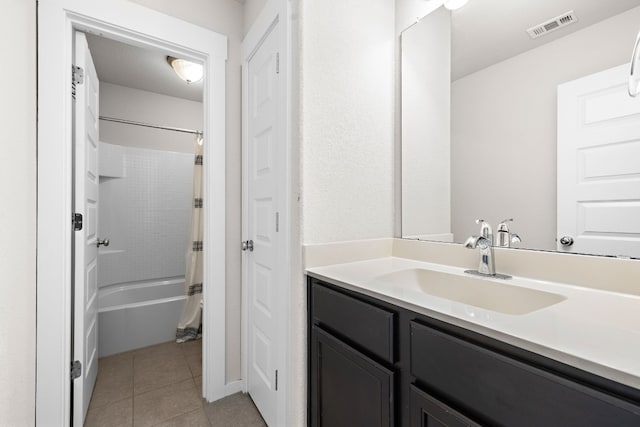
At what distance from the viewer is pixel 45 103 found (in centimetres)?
128

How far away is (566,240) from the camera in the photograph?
3.06ft

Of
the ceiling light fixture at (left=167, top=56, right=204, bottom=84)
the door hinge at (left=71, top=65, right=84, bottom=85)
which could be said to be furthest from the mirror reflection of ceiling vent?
the ceiling light fixture at (left=167, top=56, right=204, bottom=84)

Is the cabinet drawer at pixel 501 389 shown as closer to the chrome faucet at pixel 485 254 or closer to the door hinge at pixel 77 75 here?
the chrome faucet at pixel 485 254

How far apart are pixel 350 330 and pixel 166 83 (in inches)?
124

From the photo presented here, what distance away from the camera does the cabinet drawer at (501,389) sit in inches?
18.0

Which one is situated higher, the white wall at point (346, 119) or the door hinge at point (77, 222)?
the white wall at point (346, 119)

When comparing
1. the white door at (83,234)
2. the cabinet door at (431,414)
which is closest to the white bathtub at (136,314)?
the white door at (83,234)

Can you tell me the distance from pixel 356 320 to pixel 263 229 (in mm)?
776

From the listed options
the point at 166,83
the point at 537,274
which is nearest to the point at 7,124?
the point at 537,274

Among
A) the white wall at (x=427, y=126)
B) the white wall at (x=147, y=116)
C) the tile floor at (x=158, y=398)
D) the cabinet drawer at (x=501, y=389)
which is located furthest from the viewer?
the white wall at (x=147, y=116)

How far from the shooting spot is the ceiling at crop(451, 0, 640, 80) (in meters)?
0.90

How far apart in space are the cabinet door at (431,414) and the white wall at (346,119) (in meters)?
0.66

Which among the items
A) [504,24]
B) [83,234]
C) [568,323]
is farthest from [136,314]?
[504,24]

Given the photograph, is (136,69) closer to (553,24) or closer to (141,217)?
(141,217)
